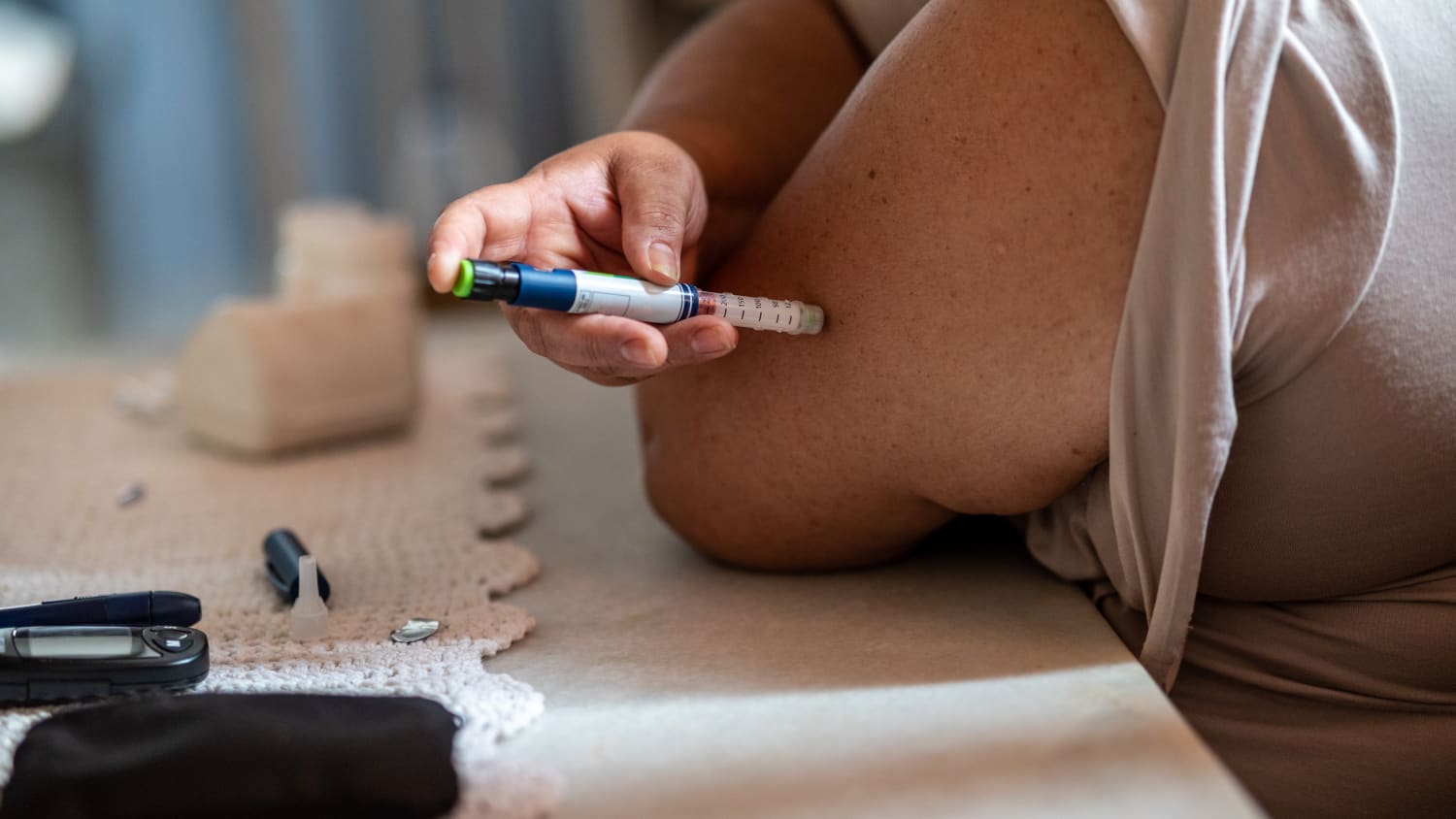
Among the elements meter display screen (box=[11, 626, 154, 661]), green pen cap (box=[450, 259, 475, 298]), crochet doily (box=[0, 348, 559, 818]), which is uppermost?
green pen cap (box=[450, 259, 475, 298])

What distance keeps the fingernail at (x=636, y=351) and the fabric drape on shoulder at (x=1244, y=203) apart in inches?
9.2

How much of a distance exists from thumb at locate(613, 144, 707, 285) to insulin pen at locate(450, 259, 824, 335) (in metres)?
0.01

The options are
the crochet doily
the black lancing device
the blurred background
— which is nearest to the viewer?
the crochet doily

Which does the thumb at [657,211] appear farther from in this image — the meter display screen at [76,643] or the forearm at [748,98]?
the meter display screen at [76,643]

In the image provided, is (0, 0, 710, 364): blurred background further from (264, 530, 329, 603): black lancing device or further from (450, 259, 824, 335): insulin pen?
(450, 259, 824, 335): insulin pen

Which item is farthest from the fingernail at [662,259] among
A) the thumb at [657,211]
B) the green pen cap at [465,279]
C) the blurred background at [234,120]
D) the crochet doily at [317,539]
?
the blurred background at [234,120]

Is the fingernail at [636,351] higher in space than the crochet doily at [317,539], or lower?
higher

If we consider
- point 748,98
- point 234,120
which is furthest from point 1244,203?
point 234,120

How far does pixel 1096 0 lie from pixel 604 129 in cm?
217

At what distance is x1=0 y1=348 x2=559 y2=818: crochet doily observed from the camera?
61 cm

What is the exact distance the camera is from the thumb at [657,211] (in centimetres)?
65

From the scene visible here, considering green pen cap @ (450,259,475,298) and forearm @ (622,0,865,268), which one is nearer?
green pen cap @ (450,259,475,298)

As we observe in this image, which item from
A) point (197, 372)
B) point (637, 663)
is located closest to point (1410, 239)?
point (637, 663)

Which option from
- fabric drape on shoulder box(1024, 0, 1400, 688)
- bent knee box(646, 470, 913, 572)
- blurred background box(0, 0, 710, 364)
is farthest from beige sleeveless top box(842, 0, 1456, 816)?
blurred background box(0, 0, 710, 364)
